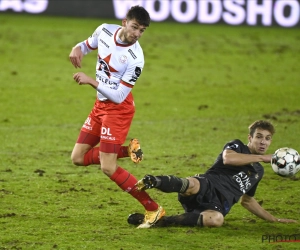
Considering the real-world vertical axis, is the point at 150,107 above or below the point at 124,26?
below

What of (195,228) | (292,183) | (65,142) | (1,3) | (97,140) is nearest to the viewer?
(195,228)

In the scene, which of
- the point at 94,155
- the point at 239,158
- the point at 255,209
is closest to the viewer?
the point at 239,158

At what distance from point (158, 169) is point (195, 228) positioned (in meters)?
2.96

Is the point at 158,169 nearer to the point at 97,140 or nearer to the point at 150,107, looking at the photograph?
the point at 97,140

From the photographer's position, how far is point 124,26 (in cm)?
770

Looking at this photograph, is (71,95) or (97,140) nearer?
(97,140)

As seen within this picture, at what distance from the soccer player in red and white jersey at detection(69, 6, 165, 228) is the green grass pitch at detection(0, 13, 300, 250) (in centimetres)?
49

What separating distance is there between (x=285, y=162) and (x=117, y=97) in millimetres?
1854

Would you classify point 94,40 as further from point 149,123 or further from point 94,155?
point 149,123

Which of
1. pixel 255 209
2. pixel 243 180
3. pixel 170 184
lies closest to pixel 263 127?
pixel 243 180

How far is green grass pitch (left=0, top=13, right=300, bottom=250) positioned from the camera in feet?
23.8

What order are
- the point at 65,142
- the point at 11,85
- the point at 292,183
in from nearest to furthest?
the point at 292,183, the point at 65,142, the point at 11,85

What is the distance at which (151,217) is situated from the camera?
7.42 meters

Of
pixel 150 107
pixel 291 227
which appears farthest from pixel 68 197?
pixel 150 107
